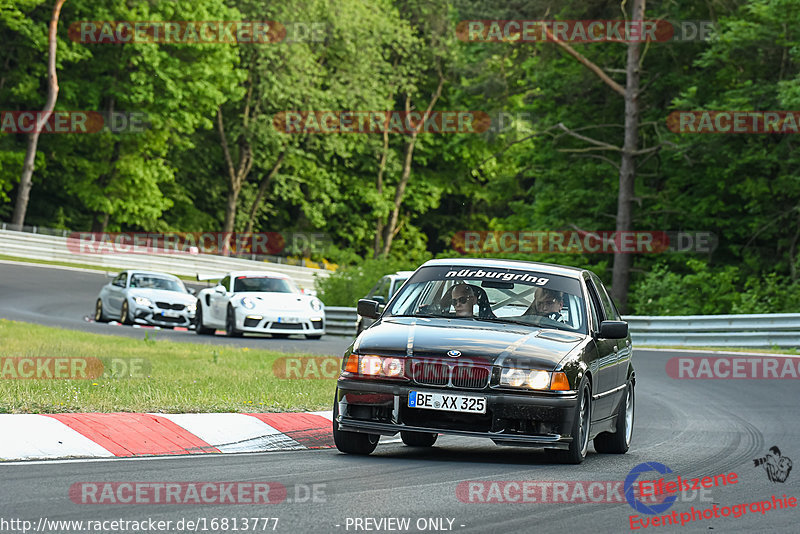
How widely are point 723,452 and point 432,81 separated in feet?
204

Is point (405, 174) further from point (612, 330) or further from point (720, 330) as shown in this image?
point (612, 330)

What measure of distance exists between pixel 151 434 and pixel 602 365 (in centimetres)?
356

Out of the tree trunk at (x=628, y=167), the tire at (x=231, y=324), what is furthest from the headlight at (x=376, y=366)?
the tree trunk at (x=628, y=167)

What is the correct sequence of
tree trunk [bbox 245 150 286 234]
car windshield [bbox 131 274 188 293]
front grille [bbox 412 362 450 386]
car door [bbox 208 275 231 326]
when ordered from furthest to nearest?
tree trunk [bbox 245 150 286 234]
car windshield [bbox 131 274 188 293]
car door [bbox 208 275 231 326]
front grille [bbox 412 362 450 386]

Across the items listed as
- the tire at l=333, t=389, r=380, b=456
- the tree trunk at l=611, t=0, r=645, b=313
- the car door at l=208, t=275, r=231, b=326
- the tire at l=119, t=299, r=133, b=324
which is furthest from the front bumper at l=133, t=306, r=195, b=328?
the tire at l=333, t=389, r=380, b=456

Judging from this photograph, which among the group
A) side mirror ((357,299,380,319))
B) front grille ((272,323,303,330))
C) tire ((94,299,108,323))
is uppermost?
side mirror ((357,299,380,319))

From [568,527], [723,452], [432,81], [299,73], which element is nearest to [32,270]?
[299,73]

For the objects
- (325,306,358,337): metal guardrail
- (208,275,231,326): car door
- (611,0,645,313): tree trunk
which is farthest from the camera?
(611,0,645,313): tree trunk

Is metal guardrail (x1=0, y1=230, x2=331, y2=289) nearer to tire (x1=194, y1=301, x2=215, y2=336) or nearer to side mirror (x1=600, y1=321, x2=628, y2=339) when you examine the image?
tire (x1=194, y1=301, x2=215, y2=336)

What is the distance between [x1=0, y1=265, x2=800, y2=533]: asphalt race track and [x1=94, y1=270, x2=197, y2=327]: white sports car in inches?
754

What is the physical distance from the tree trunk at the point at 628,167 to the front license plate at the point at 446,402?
2842 cm

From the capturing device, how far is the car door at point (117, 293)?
30797 millimetres

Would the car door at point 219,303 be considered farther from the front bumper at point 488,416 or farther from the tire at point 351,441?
the front bumper at point 488,416

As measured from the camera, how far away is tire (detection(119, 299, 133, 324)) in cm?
3027
